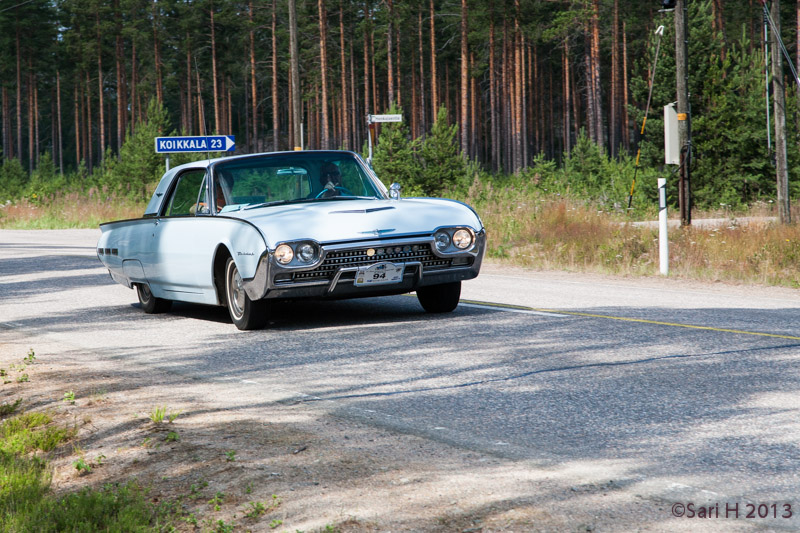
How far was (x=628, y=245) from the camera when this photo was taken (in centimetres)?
1616

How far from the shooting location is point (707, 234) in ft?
53.4

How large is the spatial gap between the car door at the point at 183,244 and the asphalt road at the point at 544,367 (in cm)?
41

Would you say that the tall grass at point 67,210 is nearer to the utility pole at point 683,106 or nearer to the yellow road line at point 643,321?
the utility pole at point 683,106

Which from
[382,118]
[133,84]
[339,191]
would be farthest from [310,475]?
[133,84]

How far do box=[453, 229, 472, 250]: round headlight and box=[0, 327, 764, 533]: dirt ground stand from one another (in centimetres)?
329

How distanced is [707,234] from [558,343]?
9.74m

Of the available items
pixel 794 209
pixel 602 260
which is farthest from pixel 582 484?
pixel 794 209

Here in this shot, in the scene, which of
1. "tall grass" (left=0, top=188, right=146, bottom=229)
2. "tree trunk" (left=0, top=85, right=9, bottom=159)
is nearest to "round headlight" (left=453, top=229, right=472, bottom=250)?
"tall grass" (left=0, top=188, right=146, bottom=229)

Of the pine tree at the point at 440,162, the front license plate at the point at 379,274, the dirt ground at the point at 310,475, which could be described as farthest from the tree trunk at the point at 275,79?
the dirt ground at the point at 310,475

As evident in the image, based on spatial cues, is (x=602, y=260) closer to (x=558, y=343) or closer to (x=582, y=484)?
(x=558, y=343)

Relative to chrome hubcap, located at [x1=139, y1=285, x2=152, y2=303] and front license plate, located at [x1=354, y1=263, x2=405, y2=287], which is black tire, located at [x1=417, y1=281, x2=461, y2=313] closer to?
front license plate, located at [x1=354, y1=263, x2=405, y2=287]

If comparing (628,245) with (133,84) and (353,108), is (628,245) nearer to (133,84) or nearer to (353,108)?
(353,108)

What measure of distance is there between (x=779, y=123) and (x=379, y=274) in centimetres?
1480

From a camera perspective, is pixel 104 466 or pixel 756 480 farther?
pixel 104 466
